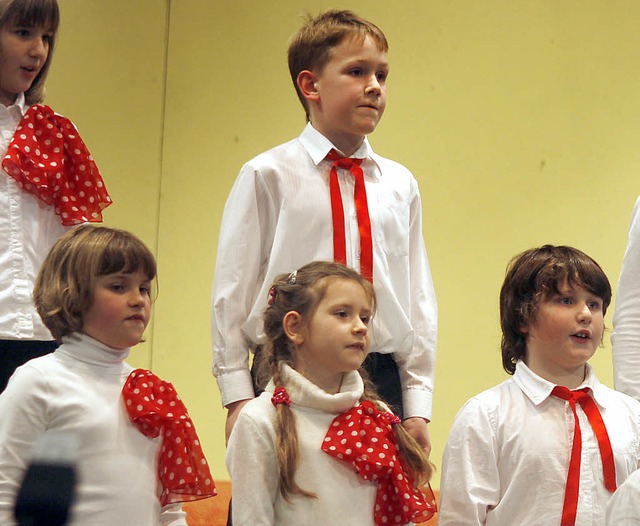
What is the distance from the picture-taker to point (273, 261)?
7.38 ft

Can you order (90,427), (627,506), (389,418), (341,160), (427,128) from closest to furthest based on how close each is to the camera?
(627,506) → (90,427) → (389,418) → (341,160) → (427,128)

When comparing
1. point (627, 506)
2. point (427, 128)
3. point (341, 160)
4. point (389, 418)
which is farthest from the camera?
point (427, 128)

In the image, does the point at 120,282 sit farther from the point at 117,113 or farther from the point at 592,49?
the point at 592,49

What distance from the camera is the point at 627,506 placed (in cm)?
168

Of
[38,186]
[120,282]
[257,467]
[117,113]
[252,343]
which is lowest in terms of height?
[257,467]

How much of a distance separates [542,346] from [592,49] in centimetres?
208

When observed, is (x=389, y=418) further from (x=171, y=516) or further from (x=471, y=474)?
(x=171, y=516)

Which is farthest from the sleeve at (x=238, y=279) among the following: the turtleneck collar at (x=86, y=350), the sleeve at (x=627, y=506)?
the sleeve at (x=627, y=506)

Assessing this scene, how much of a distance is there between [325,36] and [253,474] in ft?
3.41

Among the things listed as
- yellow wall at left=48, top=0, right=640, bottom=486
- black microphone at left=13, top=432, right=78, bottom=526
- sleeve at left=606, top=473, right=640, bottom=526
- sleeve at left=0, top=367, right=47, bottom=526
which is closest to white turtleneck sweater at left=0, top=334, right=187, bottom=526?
sleeve at left=0, top=367, right=47, bottom=526

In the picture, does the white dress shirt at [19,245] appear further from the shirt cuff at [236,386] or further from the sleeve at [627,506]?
the sleeve at [627,506]

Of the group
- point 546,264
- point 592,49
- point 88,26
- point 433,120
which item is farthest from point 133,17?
point 546,264

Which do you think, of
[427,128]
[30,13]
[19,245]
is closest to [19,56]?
[30,13]

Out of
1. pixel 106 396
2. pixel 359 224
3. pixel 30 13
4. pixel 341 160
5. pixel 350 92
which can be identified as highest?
pixel 30 13
